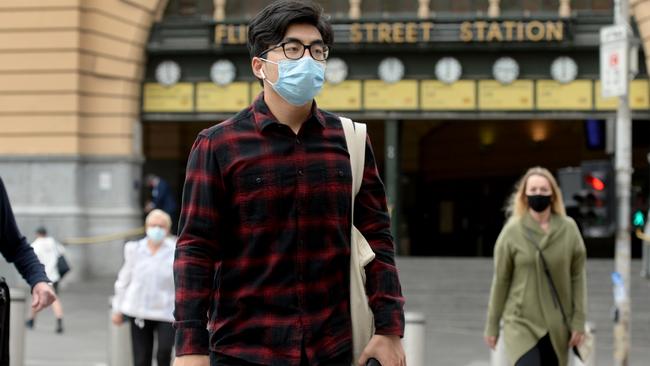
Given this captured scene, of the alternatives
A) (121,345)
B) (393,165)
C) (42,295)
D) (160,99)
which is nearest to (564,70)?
(393,165)

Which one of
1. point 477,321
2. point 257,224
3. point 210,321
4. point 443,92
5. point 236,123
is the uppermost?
point 443,92

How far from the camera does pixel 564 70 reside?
2317 cm

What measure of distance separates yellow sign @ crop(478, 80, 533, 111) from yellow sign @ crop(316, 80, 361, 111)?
9.08 feet

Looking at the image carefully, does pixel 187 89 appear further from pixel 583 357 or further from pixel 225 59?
pixel 583 357

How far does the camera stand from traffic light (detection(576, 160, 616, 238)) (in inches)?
423

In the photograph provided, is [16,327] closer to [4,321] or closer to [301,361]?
[4,321]

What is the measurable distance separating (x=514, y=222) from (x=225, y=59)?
17.5 m

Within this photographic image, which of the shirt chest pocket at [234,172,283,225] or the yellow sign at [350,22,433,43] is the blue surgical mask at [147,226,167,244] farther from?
the yellow sign at [350,22,433,43]

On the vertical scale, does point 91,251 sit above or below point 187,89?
below

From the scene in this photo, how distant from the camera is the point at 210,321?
337cm

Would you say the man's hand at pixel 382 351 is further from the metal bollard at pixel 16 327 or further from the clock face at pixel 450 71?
the clock face at pixel 450 71

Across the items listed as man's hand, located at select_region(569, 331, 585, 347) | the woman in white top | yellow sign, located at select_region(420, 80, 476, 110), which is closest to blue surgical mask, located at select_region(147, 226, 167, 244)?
the woman in white top

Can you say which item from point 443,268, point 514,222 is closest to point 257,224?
point 514,222

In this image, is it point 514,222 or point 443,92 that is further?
point 443,92
